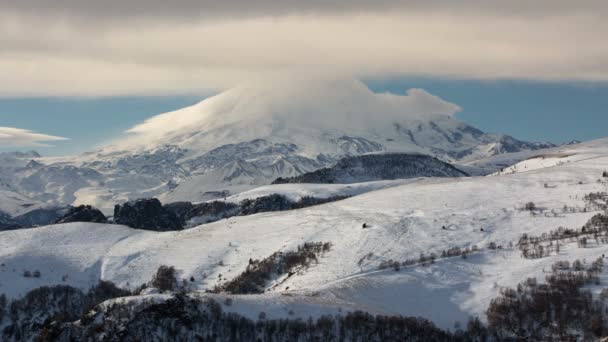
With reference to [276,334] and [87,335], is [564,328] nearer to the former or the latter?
[276,334]

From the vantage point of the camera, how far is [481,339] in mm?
196500

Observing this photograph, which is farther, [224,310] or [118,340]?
[224,310]

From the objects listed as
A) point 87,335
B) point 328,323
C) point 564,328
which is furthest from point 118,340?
point 564,328

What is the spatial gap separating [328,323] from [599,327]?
60.6 m

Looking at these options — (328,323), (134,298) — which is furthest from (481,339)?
(134,298)

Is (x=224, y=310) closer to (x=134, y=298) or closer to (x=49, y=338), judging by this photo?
(x=134, y=298)

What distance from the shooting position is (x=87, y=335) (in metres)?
182

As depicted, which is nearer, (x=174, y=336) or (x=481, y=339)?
(x=174, y=336)

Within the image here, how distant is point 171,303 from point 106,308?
45.2 feet

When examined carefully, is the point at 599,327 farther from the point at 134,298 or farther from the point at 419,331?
the point at 134,298

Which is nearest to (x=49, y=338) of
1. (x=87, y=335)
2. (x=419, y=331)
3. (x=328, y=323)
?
(x=87, y=335)

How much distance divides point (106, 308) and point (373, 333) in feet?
189

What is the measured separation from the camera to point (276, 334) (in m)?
189

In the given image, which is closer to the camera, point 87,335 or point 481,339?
point 87,335
